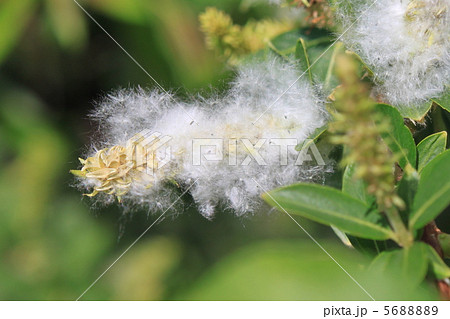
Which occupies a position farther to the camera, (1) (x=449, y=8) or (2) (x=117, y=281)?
(2) (x=117, y=281)

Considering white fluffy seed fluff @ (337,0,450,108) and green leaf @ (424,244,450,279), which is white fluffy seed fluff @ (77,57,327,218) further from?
green leaf @ (424,244,450,279)

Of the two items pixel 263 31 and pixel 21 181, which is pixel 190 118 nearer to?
pixel 263 31

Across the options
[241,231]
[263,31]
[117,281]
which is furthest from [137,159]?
[117,281]

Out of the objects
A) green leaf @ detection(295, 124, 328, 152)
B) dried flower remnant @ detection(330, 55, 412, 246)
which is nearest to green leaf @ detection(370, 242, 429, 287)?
dried flower remnant @ detection(330, 55, 412, 246)

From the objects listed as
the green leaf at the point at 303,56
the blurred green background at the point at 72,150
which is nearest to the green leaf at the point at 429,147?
the green leaf at the point at 303,56

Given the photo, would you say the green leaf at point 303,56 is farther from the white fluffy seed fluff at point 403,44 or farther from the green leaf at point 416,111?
the green leaf at point 416,111

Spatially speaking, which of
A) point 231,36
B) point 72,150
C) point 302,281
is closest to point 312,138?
point 302,281
